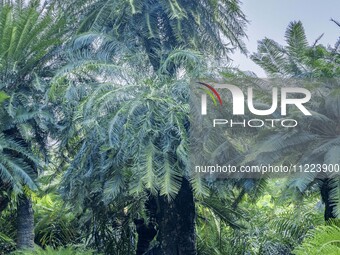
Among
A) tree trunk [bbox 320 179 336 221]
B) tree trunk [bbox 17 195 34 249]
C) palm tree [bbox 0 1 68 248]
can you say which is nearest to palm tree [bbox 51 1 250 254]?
palm tree [bbox 0 1 68 248]

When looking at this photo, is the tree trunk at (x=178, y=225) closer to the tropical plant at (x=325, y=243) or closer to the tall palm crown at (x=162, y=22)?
the tall palm crown at (x=162, y=22)

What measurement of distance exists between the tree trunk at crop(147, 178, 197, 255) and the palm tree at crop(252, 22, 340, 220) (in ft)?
9.35

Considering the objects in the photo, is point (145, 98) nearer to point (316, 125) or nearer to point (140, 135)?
point (140, 135)

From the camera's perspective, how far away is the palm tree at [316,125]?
6.91 m

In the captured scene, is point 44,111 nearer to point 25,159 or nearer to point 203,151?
point 25,159

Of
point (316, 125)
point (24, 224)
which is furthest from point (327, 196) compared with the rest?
point (24, 224)

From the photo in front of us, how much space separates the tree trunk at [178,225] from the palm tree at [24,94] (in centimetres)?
216

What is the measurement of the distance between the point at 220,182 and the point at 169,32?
3502 mm

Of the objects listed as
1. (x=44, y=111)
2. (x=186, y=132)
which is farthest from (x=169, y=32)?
(x=186, y=132)

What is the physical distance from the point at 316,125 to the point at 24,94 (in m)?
5.09

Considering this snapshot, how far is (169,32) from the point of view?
11.0 metres

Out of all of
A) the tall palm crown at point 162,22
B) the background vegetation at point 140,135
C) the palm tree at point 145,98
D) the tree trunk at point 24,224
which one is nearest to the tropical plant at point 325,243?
the background vegetation at point 140,135

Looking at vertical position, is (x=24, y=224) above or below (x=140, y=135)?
below

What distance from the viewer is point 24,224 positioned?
35.2ft
